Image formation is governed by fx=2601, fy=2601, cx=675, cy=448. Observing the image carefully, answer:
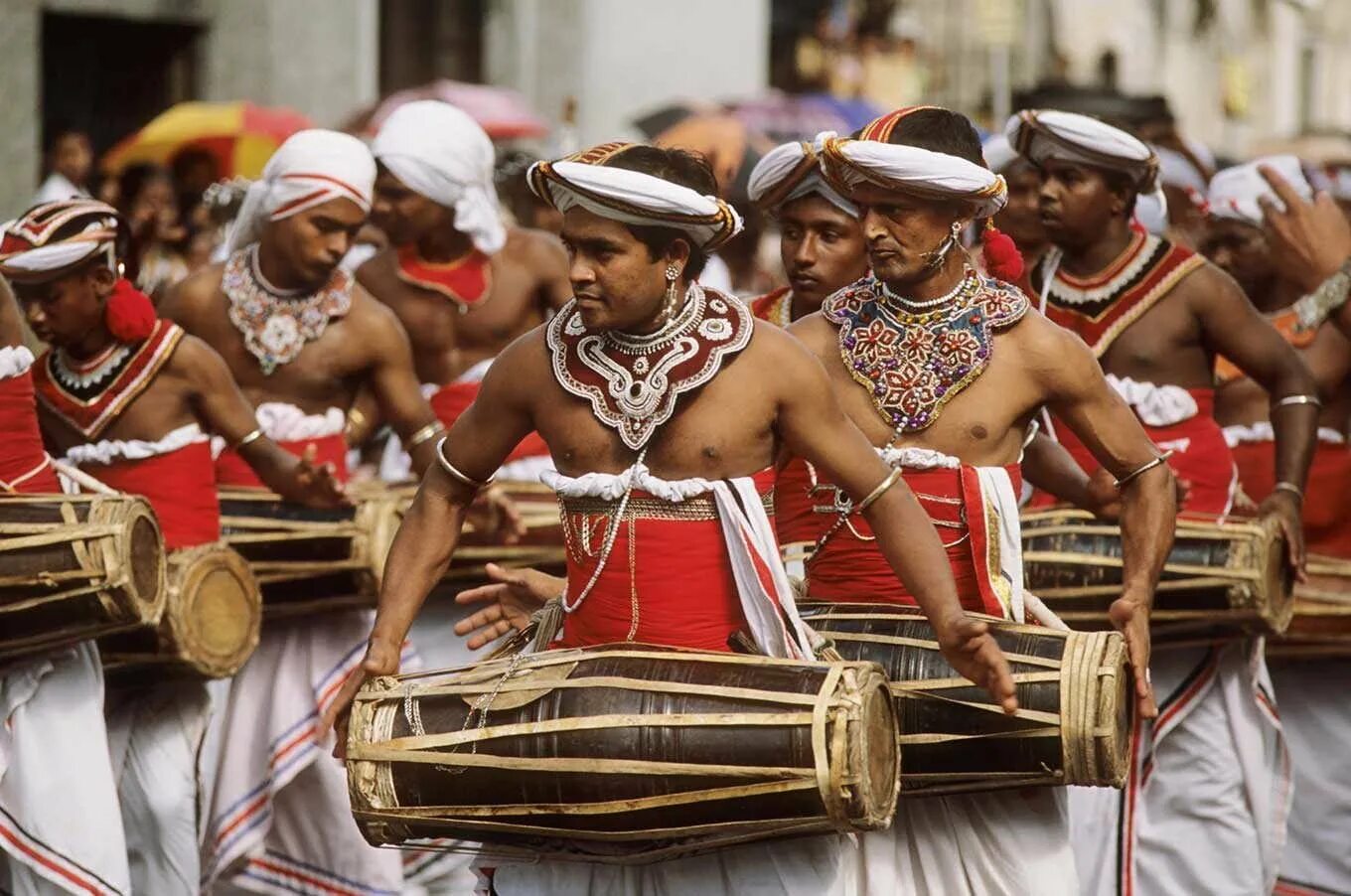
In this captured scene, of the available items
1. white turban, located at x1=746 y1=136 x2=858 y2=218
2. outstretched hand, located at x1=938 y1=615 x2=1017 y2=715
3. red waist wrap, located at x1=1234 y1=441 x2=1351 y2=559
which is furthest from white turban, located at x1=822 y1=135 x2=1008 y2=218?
red waist wrap, located at x1=1234 y1=441 x2=1351 y2=559

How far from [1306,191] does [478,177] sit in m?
3.03

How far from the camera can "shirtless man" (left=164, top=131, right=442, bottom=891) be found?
8.24 meters

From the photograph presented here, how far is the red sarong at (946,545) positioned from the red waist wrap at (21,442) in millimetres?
2217

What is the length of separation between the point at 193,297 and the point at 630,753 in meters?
3.74

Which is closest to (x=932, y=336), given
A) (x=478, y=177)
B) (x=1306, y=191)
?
(x=1306, y=191)

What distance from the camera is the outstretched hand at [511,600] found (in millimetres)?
5719

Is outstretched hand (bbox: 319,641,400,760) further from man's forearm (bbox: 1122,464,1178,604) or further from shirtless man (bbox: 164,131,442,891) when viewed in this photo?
shirtless man (bbox: 164,131,442,891)

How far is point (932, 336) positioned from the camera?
600 cm

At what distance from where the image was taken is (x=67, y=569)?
6453mm

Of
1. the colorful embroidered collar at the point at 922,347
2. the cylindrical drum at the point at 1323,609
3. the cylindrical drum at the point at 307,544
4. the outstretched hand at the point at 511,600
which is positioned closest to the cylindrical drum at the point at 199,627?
the cylindrical drum at the point at 307,544

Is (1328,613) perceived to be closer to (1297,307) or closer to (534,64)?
(1297,307)

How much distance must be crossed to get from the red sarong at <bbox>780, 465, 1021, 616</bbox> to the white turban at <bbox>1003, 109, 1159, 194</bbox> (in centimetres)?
196

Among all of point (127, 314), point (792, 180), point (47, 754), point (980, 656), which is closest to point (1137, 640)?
point (980, 656)

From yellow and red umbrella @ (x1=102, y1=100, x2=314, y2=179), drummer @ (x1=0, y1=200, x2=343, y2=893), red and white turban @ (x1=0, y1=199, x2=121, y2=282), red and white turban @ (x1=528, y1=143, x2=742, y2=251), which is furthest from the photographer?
yellow and red umbrella @ (x1=102, y1=100, x2=314, y2=179)
